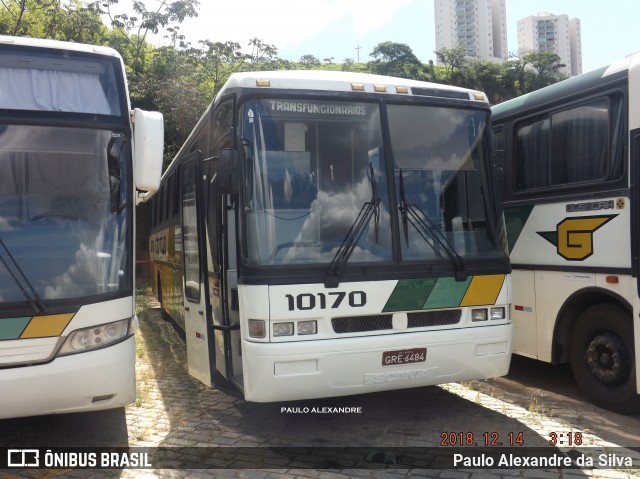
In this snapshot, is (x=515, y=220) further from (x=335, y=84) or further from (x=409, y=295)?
(x=335, y=84)

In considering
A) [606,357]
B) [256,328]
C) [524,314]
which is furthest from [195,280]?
[606,357]

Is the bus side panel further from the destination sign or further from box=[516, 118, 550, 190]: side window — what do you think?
the destination sign

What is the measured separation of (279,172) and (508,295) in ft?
8.02

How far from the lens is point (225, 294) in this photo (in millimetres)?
5699

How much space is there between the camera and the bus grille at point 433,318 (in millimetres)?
5422

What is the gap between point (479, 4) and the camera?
366 ft

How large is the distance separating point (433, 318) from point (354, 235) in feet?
3.46

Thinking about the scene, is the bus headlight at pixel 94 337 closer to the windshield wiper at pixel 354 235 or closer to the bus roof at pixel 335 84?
the windshield wiper at pixel 354 235

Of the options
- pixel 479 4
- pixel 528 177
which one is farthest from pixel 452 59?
pixel 528 177

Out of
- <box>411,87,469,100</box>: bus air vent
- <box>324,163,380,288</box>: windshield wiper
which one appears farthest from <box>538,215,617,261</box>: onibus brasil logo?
<box>324,163,380,288</box>: windshield wiper

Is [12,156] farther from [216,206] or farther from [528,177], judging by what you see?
[528,177]

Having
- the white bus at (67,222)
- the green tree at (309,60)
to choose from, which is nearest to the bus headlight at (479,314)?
the white bus at (67,222)

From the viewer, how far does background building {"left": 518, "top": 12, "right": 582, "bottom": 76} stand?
9944cm

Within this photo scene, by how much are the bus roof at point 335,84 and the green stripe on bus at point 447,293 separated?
1768 millimetres
